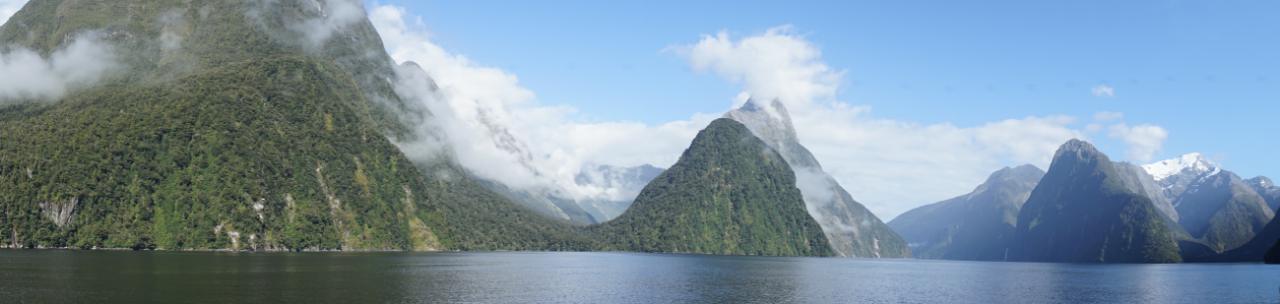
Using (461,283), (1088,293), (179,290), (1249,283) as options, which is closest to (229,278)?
(179,290)

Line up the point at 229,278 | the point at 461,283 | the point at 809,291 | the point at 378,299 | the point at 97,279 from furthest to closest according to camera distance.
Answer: the point at 809,291 < the point at 461,283 < the point at 229,278 < the point at 97,279 < the point at 378,299

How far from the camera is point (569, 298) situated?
370 ft

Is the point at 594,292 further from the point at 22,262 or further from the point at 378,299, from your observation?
the point at 22,262

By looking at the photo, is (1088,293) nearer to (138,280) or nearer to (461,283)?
(461,283)

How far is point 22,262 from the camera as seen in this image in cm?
14588

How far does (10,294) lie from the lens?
3378 inches

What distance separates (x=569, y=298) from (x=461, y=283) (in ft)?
83.4

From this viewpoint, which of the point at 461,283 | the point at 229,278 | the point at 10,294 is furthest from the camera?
the point at 461,283

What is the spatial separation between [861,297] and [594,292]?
41.8m

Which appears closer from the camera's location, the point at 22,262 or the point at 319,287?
the point at 319,287

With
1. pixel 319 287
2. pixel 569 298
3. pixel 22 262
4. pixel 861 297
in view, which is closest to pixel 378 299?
pixel 319 287

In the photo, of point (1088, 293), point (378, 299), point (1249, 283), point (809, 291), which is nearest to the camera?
point (378, 299)

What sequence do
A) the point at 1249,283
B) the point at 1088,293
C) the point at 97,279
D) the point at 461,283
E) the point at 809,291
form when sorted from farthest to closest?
the point at 1249,283 < the point at 1088,293 < the point at 809,291 < the point at 461,283 < the point at 97,279

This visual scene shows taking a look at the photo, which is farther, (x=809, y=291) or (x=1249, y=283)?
(x=1249, y=283)
